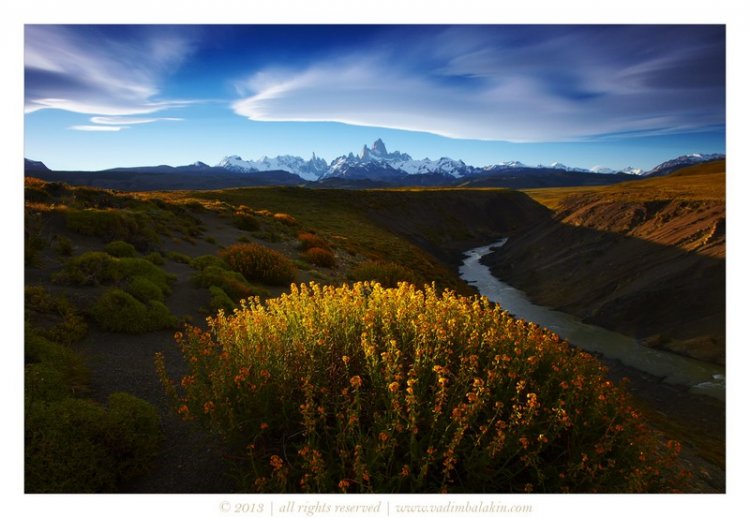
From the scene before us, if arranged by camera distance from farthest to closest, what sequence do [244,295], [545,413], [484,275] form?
1. [484,275]
2. [244,295]
3. [545,413]

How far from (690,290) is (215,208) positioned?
2652 centimetres

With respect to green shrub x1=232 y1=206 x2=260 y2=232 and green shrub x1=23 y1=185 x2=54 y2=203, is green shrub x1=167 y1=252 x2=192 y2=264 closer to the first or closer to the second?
green shrub x1=23 y1=185 x2=54 y2=203

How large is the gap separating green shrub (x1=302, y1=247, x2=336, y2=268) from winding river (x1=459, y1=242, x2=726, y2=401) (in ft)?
29.3

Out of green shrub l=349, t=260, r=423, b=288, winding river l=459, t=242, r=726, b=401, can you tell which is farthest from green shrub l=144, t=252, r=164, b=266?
winding river l=459, t=242, r=726, b=401

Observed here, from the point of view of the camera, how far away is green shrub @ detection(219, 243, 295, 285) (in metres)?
11.7

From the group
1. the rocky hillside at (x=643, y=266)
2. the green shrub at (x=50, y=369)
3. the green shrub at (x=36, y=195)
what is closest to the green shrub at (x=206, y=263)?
the green shrub at (x=50, y=369)

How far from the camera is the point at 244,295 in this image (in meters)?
9.81

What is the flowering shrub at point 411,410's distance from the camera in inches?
121

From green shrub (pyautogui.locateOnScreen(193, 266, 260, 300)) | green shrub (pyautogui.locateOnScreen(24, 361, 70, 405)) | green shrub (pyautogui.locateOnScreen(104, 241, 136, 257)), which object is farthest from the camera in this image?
green shrub (pyautogui.locateOnScreen(104, 241, 136, 257))

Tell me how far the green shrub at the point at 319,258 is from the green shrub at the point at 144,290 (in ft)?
27.4

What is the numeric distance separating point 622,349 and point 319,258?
14948mm
